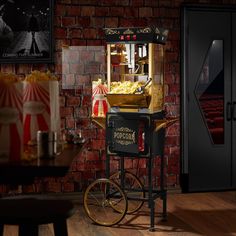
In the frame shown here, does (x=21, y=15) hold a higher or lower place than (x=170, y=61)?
higher

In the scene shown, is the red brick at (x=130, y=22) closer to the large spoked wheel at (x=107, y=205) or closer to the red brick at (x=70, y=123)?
the red brick at (x=70, y=123)

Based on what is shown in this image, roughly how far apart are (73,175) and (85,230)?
1228mm

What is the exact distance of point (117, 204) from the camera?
5.30 metres

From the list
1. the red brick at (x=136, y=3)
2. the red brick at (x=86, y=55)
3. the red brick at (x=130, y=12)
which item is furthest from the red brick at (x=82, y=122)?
the red brick at (x=136, y=3)

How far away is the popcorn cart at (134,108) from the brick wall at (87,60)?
0.63 m

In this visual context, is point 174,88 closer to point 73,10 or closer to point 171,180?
point 171,180

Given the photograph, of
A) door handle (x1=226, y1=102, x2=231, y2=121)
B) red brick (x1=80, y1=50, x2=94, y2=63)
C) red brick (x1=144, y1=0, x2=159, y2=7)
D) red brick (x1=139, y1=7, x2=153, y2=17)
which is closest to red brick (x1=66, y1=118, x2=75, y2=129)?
red brick (x1=80, y1=50, x2=94, y2=63)

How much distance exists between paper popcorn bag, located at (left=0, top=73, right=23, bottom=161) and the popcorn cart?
2.63 metres

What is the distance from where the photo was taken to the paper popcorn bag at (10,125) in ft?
6.84

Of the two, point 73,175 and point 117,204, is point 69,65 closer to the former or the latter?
point 73,175

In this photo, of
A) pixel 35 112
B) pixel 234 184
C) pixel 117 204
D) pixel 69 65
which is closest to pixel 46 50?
pixel 69 65

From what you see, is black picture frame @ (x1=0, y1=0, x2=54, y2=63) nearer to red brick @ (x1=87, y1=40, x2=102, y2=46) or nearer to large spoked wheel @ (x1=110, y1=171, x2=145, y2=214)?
red brick @ (x1=87, y1=40, x2=102, y2=46)

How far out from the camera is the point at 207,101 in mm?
6008

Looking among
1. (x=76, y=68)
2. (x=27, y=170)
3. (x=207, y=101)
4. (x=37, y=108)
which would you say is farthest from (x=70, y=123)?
(x=27, y=170)
